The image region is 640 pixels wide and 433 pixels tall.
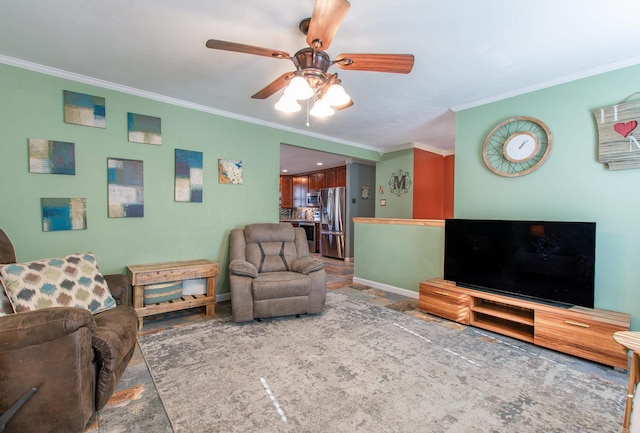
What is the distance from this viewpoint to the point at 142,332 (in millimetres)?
2766

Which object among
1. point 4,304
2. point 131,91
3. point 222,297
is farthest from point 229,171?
point 4,304

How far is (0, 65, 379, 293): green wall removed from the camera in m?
2.56

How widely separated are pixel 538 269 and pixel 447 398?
1.54m

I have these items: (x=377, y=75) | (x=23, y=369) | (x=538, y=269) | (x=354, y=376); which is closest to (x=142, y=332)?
(x=23, y=369)

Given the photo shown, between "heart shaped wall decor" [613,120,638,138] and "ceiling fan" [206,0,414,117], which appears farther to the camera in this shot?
"heart shaped wall decor" [613,120,638,138]

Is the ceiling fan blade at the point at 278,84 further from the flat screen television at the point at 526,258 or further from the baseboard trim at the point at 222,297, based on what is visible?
the baseboard trim at the point at 222,297

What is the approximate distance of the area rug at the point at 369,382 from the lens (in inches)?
64.1

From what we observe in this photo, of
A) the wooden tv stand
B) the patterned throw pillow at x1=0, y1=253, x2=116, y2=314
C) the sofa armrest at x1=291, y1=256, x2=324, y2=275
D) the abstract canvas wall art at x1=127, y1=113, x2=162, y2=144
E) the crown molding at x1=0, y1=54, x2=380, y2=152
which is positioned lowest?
the wooden tv stand

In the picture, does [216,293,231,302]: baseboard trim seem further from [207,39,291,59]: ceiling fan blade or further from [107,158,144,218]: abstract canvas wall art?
[207,39,291,59]: ceiling fan blade

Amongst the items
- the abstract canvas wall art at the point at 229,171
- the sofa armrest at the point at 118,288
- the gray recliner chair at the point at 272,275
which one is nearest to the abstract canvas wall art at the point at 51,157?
the sofa armrest at the point at 118,288

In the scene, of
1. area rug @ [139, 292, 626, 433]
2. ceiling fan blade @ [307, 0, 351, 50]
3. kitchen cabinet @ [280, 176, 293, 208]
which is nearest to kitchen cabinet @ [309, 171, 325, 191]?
kitchen cabinet @ [280, 176, 293, 208]

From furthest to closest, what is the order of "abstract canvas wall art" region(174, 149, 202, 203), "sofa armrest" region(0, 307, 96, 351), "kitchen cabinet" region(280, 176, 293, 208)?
"kitchen cabinet" region(280, 176, 293, 208), "abstract canvas wall art" region(174, 149, 202, 203), "sofa armrest" region(0, 307, 96, 351)

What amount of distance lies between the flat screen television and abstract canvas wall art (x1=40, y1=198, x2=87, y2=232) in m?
3.76

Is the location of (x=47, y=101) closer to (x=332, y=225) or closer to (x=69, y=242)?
(x=69, y=242)
